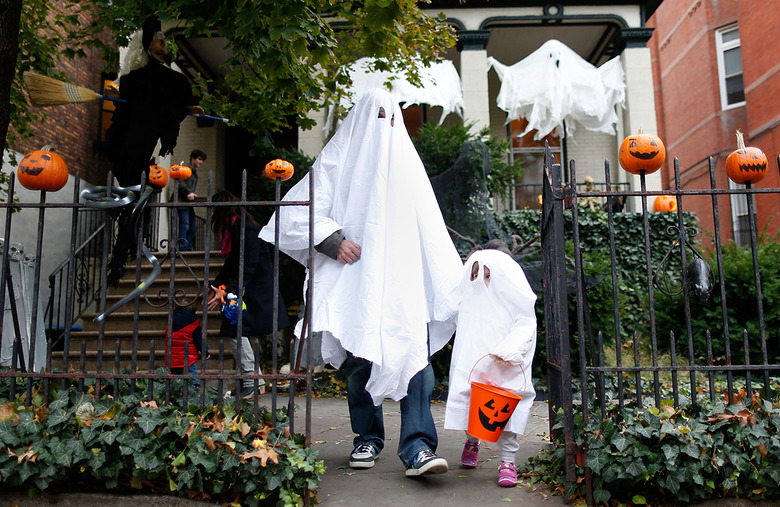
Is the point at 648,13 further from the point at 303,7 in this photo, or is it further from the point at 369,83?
the point at 303,7

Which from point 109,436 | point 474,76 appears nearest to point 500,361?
point 109,436

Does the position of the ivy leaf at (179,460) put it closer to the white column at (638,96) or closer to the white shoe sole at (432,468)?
the white shoe sole at (432,468)

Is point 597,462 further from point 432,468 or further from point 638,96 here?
point 638,96

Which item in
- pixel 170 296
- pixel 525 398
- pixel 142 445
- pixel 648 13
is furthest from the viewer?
pixel 648 13

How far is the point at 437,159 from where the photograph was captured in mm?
9539

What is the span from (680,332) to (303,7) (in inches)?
280

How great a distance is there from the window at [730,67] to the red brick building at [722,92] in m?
0.03

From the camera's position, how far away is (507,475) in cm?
334

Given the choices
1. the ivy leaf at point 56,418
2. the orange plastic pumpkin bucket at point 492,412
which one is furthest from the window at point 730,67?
the ivy leaf at point 56,418

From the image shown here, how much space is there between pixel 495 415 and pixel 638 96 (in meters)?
10.3

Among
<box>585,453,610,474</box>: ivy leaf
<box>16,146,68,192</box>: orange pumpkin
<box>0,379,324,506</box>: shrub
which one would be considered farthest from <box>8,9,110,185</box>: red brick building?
<box>585,453,610,474</box>: ivy leaf

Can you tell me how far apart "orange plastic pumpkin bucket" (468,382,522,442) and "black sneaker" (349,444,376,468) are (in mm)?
660

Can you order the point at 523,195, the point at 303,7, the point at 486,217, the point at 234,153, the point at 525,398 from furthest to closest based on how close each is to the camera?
the point at 234,153, the point at 523,195, the point at 486,217, the point at 303,7, the point at 525,398

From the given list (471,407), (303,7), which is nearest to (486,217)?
(303,7)
